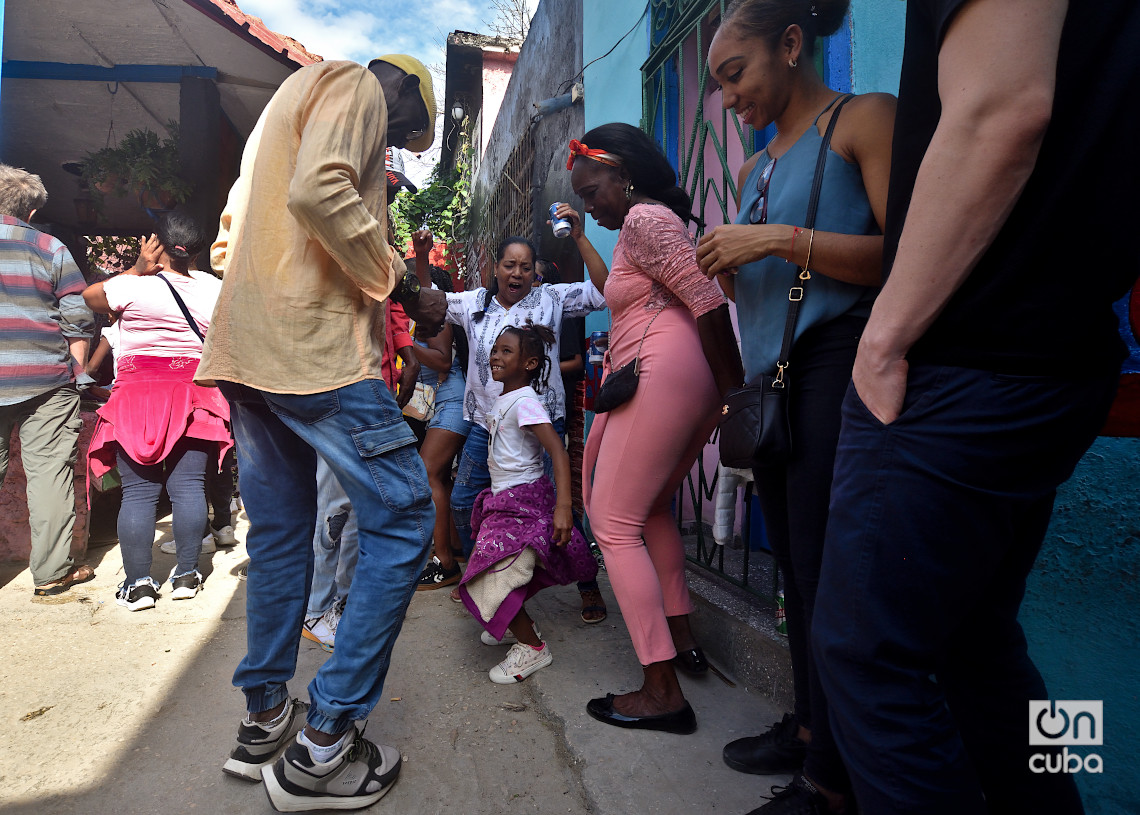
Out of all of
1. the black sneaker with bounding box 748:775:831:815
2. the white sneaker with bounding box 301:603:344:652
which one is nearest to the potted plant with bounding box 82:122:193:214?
the white sneaker with bounding box 301:603:344:652

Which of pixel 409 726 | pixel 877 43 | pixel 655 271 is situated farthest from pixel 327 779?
pixel 877 43

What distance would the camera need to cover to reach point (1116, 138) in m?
0.77

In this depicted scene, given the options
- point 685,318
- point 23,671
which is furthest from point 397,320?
point 23,671

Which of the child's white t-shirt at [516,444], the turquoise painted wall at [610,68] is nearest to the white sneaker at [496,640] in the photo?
the child's white t-shirt at [516,444]

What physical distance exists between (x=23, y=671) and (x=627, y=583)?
7.53 ft

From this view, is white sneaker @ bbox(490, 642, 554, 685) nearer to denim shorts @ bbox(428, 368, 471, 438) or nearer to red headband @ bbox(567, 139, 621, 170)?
denim shorts @ bbox(428, 368, 471, 438)

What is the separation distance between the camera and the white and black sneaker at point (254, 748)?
5.49ft

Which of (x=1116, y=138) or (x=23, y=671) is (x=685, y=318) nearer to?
(x=1116, y=138)

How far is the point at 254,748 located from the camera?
1.70 m

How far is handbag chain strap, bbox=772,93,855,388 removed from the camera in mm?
1350

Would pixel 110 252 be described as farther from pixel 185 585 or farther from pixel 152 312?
pixel 185 585

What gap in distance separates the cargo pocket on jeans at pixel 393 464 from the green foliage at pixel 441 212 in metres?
6.91

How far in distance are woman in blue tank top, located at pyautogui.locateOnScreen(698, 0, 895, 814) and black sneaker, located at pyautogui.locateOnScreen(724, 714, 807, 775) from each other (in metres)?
0.10

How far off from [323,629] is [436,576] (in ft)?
2.30
